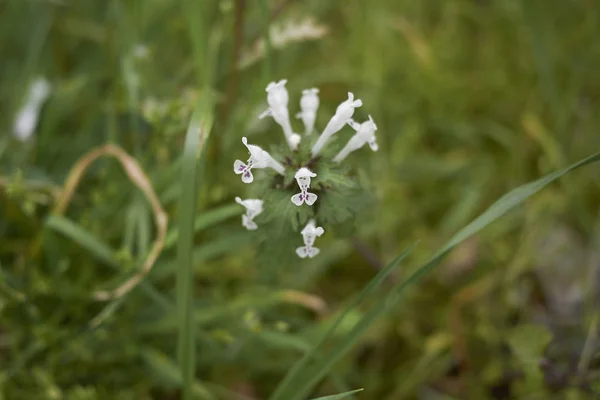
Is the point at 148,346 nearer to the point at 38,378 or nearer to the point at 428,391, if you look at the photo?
the point at 38,378

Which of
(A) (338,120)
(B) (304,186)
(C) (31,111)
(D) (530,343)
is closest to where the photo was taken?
(B) (304,186)

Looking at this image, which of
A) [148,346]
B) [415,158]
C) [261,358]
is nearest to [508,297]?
[415,158]

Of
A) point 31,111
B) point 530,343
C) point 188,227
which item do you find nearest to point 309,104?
point 188,227

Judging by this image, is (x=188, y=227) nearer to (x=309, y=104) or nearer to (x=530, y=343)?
(x=309, y=104)

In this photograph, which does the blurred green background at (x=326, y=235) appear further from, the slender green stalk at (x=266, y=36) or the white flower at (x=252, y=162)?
the white flower at (x=252, y=162)

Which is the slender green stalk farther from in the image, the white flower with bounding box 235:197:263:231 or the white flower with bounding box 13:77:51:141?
the white flower with bounding box 13:77:51:141

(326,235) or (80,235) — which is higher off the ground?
(326,235)
